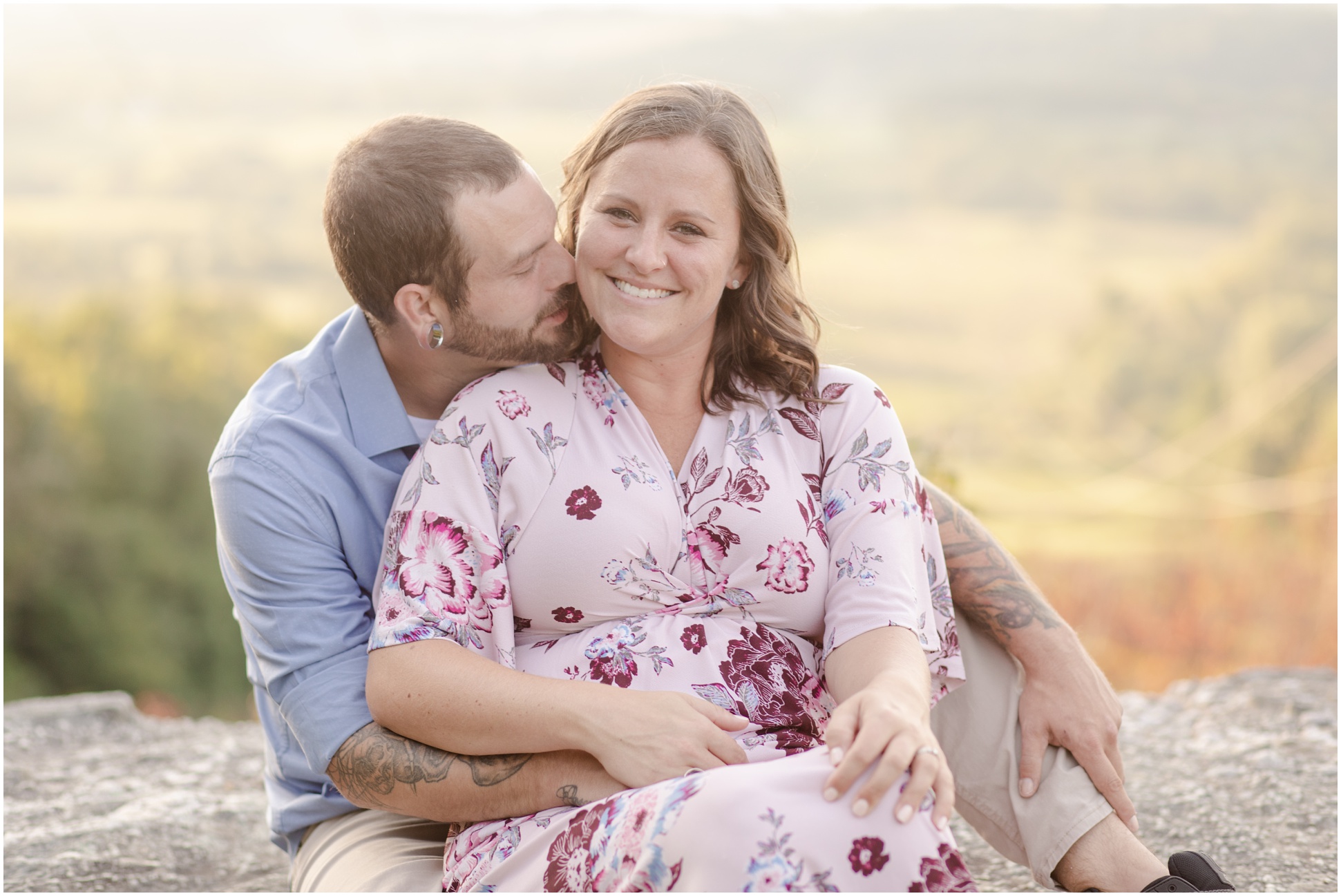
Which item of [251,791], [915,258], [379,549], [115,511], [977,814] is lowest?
[115,511]

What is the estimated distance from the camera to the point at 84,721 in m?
4.24

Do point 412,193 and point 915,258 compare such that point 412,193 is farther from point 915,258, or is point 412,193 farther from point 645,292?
point 915,258

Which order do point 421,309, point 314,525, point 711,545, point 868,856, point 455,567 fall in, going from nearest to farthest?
1. point 868,856
2. point 455,567
3. point 711,545
4. point 314,525
5. point 421,309

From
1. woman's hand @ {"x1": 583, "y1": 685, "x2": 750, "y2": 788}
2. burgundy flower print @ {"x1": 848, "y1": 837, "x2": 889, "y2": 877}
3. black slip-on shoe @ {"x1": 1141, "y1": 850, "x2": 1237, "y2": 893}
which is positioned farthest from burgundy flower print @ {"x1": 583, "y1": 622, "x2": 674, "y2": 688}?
black slip-on shoe @ {"x1": 1141, "y1": 850, "x2": 1237, "y2": 893}

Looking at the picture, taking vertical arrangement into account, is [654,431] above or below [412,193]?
below

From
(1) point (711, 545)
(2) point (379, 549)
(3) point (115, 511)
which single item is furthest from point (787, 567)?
(3) point (115, 511)

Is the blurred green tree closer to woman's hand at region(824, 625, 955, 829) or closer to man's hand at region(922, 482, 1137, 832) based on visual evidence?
man's hand at region(922, 482, 1137, 832)

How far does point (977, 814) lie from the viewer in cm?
262

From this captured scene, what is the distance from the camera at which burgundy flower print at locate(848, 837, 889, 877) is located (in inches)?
69.6

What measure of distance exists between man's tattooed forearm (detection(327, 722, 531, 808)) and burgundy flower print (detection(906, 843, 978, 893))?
71 cm

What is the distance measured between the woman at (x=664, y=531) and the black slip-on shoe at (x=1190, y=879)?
1.82 ft

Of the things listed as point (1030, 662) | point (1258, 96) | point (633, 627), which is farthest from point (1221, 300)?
point (633, 627)

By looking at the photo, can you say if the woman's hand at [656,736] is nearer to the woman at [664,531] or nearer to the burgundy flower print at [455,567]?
the woman at [664,531]

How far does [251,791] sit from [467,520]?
2.02m
